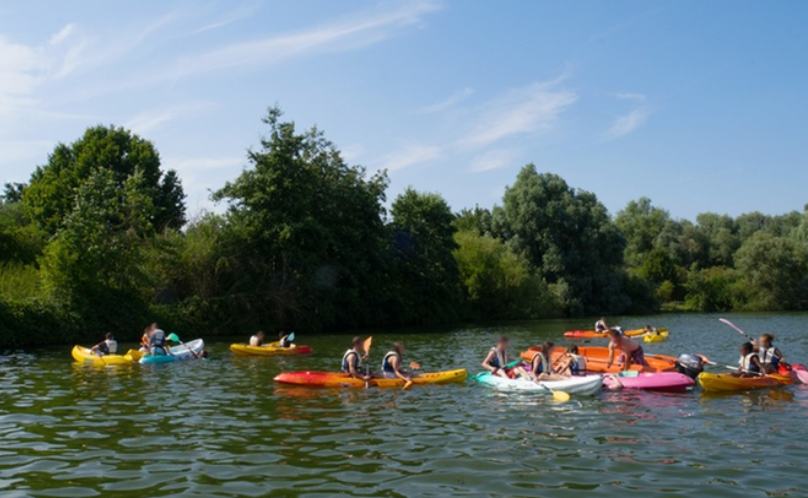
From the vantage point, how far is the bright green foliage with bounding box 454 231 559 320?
194ft

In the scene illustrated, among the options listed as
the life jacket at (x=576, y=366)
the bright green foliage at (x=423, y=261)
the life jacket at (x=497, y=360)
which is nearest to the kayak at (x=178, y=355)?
the life jacket at (x=497, y=360)

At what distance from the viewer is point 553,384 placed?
17766mm

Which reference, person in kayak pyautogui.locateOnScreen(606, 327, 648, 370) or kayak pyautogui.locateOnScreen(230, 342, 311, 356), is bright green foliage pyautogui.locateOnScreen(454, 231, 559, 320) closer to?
kayak pyautogui.locateOnScreen(230, 342, 311, 356)

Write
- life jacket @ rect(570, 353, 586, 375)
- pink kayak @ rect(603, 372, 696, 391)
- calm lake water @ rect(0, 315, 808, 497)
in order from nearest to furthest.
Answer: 1. calm lake water @ rect(0, 315, 808, 497)
2. pink kayak @ rect(603, 372, 696, 391)
3. life jacket @ rect(570, 353, 586, 375)

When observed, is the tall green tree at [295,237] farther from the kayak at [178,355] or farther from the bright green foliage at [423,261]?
the kayak at [178,355]

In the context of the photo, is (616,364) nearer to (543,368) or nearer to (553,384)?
(543,368)

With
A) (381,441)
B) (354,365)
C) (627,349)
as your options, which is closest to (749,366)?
(627,349)

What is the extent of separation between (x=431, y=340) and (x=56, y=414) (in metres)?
23.6

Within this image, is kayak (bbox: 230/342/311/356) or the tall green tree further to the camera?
the tall green tree

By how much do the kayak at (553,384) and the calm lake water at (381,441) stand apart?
0.40 metres

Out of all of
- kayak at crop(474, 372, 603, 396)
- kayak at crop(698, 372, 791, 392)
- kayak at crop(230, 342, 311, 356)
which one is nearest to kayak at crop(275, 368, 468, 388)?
kayak at crop(474, 372, 603, 396)

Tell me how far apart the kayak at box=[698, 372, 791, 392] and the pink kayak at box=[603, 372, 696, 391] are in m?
0.41

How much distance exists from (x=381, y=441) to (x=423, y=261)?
4043 cm

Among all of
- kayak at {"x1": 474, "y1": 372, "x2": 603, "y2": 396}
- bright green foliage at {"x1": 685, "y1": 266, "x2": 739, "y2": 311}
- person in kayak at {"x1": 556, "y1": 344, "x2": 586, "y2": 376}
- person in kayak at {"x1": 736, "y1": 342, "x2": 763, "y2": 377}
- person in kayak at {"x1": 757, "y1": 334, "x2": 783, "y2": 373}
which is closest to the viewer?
kayak at {"x1": 474, "y1": 372, "x2": 603, "y2": 396}
